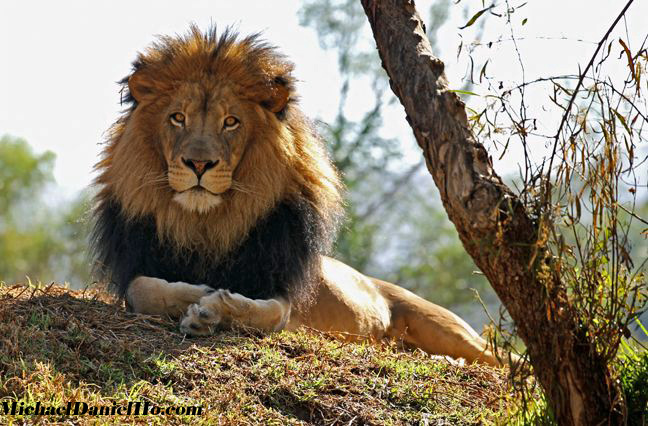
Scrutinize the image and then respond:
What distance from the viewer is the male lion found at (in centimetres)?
524

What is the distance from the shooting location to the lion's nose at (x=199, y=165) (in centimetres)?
514

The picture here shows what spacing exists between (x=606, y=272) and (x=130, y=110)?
2.97m

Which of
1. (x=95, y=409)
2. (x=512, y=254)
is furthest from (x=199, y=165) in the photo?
(x=512, y=254)

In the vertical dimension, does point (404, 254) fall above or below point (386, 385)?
above

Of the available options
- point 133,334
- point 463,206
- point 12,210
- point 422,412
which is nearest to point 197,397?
point 133,334

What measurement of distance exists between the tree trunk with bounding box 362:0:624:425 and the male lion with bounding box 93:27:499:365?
1678 millimetres

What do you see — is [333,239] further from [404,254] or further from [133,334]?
[404,254]

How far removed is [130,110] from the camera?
5.71m

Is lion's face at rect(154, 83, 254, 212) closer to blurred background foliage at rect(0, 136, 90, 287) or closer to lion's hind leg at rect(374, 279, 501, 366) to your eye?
lion's hind leg at rect(374, 279, 501, 366)

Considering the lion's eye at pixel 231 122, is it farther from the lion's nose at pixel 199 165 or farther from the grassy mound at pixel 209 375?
the grassy mound at pixel 209 375

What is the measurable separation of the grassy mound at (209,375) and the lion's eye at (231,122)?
1098mm

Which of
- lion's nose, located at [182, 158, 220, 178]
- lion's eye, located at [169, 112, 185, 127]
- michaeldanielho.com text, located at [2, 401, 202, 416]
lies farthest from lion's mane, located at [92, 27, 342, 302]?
michaeldanielho.com text, located at [2, 401, 202, 416]

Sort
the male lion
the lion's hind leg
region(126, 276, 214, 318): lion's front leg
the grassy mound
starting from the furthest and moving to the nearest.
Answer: the lion's hind leg → the male lion → region(126, 276, 214, 318): lion's front leg → the grassy mound

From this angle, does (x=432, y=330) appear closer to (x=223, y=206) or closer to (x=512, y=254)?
(x=223, y=206)
